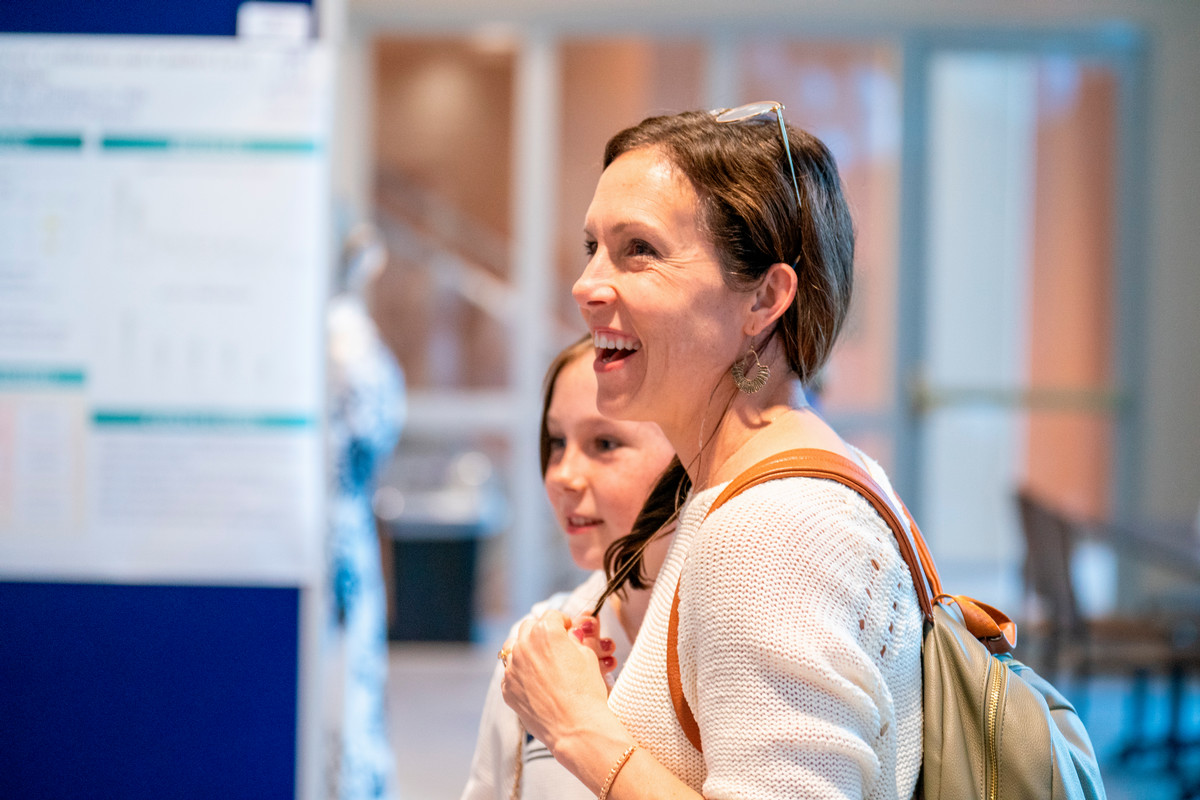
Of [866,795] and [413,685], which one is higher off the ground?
[866,795]

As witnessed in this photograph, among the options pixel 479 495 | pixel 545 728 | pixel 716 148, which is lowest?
pixel 479 495

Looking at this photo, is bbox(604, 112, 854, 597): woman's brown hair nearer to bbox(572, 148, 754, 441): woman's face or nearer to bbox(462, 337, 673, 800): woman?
bbox(572, 148, 754, 441): woman's face

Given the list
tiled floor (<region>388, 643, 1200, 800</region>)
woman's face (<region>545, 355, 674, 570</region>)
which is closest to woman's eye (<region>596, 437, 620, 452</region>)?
woman's face (<region>545, 355, 674, 570</region>)

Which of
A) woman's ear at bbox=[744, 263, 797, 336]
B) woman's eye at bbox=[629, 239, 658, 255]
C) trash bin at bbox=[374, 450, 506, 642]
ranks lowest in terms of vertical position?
trash bin at bbox=[374, 450, 506, 642]

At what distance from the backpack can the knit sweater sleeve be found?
0.02 meters

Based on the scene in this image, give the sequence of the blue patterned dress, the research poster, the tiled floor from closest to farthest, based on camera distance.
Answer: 1. the research poster
2. the blue patterned dress
3. the tiled floor

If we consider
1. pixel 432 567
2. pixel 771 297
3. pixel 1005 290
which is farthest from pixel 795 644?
pixel 1005 290

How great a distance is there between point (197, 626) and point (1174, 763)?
382 cm

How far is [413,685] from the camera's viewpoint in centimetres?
543

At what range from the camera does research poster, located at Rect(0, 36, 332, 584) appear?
202 centimetres

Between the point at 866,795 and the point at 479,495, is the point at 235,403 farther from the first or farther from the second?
the point at 479,495

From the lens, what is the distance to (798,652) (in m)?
0.87

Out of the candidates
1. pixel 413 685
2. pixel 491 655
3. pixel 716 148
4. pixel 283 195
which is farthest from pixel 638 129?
pixel 491 655

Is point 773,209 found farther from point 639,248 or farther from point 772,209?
point 639,248
